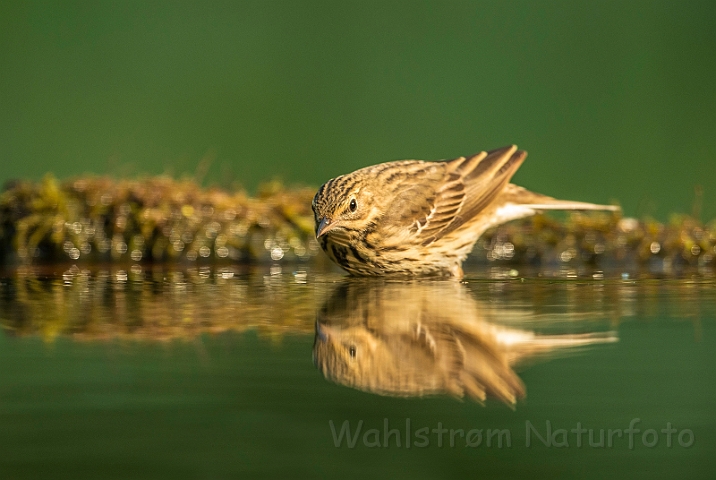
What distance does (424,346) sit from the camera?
3.49 m

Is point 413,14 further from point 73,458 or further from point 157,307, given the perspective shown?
point 73,458

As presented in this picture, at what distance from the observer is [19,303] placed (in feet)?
16.2

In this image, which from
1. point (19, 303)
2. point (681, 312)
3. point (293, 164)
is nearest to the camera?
point (681, 312)

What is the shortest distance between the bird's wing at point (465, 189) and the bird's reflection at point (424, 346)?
79.0 inches

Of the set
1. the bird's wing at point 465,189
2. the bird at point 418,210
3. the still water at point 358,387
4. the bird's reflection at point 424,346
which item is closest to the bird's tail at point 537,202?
the bird at point 418,210

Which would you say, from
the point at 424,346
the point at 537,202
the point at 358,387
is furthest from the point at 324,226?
the point at 358,387

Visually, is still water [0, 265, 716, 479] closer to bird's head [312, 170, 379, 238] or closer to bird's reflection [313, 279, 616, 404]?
bird's reflection [313, 279, 616, 404]

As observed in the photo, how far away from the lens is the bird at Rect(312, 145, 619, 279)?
6.56m

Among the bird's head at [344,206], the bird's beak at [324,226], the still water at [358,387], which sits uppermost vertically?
the bird's head at [344,206]

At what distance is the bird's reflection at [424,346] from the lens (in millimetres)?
2938

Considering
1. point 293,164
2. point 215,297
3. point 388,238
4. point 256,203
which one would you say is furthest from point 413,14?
point 215,297

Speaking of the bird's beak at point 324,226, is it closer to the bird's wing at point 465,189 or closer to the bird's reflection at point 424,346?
the bird's wing at point 465,189

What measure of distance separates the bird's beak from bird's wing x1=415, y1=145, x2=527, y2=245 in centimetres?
87

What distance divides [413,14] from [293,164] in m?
3.38
